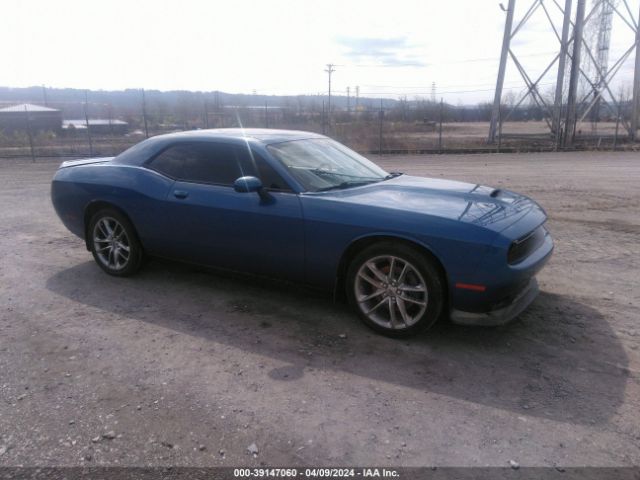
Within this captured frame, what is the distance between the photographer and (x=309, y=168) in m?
4.43

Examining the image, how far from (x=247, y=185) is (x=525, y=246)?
2.13m

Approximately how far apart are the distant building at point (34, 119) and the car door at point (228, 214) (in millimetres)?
29700

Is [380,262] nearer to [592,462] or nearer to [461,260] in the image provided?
[461,260]

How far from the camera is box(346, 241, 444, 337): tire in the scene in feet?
11.8

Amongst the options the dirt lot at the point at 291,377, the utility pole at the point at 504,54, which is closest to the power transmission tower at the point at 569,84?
the utility pole at the point at 504,54

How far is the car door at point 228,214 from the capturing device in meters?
4.12

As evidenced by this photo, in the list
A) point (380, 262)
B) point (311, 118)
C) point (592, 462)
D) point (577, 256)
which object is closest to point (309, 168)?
point (380, 262)

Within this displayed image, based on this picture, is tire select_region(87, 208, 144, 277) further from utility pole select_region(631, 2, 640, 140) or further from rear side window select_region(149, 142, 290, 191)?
utility pole select_region(631, 2, 640, 140)

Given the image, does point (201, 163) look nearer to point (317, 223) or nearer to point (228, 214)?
point (228, 214)

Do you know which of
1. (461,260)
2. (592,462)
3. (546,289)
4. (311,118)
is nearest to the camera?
(592,462)

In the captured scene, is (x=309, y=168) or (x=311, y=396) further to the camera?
(x=309, y=168)

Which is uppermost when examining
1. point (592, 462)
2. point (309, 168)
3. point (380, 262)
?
point (309, 168)

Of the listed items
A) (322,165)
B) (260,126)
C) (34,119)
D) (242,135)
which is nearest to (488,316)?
(322,165)

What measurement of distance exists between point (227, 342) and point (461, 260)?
1763mm
